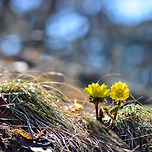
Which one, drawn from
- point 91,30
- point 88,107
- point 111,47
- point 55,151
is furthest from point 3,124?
point 91,30

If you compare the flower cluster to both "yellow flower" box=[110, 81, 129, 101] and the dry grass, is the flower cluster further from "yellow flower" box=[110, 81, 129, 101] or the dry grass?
the dry grass

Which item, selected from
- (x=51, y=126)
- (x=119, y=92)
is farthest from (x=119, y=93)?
(x=51, y=126)

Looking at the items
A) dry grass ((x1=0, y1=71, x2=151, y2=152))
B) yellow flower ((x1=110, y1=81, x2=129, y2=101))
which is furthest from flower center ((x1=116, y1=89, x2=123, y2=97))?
dry grass ((x1=0, y1=71, x2=151, y2=152))

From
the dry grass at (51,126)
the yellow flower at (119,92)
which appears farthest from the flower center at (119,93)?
the dry grass at (51,126)

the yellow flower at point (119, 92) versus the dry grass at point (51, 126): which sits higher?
the yellow flower at point (119, 92)

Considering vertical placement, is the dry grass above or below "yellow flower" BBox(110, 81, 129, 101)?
below

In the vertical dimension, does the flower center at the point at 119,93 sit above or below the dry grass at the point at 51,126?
above

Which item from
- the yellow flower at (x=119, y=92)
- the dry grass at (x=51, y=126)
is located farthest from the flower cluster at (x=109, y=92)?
the dry grass at (x=51, y=126)

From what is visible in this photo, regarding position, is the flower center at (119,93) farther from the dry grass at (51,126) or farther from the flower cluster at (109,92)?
the dry grass at (51,126)

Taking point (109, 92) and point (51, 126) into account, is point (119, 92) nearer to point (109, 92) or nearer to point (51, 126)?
point (109, 92)

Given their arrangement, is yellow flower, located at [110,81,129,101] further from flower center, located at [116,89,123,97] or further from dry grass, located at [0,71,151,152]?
dry grass, located at [0,71,151,152]

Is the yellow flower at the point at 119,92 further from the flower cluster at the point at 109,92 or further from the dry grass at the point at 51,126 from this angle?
the dry grass at the point at 51,126

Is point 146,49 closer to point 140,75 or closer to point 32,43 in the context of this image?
point 140,75
